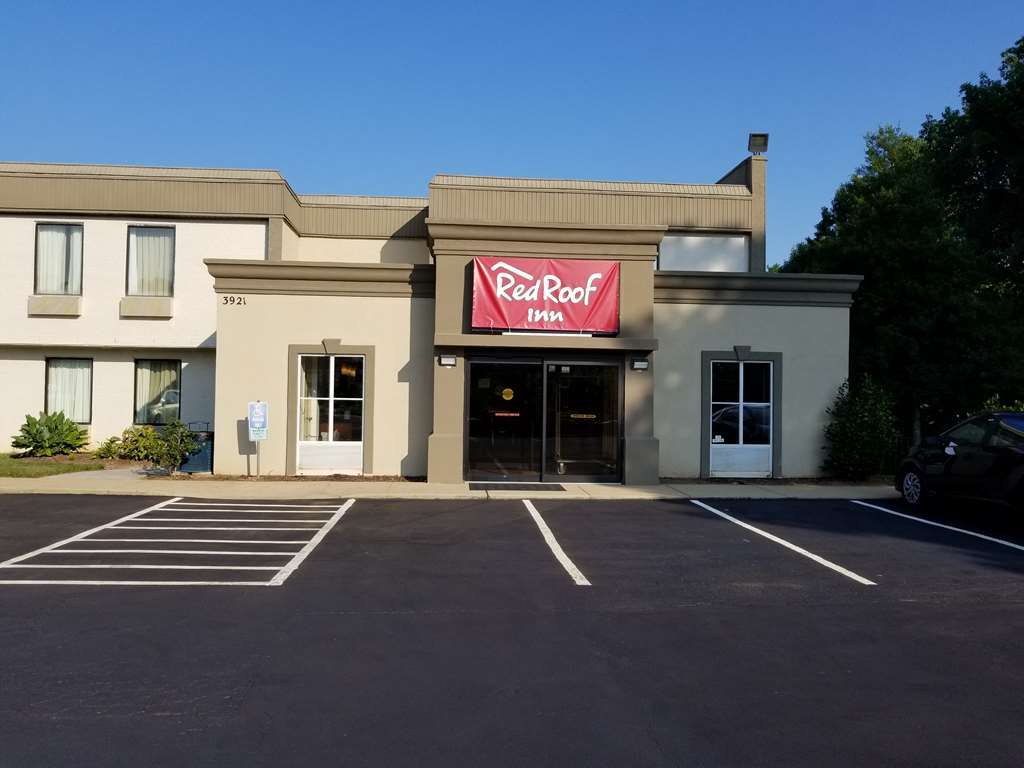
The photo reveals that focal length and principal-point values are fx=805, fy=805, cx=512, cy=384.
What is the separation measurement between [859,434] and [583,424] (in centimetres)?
545

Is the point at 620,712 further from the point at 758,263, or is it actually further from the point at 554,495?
the point at 758,263

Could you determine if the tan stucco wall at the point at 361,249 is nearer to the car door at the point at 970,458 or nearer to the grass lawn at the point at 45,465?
the grass lawn at the point at 45,465

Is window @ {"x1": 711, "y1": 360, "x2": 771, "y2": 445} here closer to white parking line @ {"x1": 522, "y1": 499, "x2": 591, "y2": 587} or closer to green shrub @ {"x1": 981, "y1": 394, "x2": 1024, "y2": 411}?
white parking line @ {"x1": 522, "y1": 499, "x2": 591, "y2": 587}

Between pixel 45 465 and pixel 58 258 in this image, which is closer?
pixel 45 465

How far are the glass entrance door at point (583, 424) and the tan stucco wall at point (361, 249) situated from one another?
826 centimetres

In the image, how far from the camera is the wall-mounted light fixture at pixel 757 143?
2136cm

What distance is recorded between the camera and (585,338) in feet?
49.8

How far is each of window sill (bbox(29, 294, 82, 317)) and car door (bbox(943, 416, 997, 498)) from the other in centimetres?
1896

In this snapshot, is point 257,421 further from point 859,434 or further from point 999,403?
point 999,403

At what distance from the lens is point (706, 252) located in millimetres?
21766

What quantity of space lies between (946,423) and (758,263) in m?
7.23

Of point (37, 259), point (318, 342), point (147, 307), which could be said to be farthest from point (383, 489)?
point (37, 259)

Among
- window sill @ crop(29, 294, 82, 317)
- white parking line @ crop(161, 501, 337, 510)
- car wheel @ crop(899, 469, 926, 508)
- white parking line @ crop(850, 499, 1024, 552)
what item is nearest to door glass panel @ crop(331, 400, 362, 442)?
white parking line @ crop(161, 501, 337, 510)

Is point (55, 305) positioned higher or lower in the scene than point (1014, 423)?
higher
